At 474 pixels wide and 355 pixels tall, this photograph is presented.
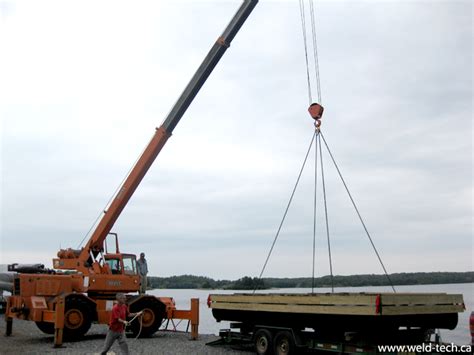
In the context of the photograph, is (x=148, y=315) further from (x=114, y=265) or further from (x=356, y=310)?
(x=356, y=310)

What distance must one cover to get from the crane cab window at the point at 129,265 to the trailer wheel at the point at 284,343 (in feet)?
22.1

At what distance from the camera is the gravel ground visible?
13.6m

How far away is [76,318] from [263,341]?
20.3 feet

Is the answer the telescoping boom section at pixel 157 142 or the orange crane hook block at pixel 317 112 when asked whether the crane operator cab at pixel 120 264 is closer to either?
the telescoping boom section at pixel 157 142

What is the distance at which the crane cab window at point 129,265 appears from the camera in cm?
1702

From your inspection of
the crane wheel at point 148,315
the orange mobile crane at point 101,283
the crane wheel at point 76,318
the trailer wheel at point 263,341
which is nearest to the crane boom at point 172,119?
the orange mobile crane at point 101,283

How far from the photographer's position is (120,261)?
55.5 feet

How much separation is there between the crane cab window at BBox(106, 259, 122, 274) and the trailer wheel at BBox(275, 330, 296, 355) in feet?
22.4

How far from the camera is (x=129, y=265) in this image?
17141 millimetres

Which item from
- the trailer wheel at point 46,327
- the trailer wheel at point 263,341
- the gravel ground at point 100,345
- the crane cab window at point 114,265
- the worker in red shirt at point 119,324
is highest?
the crane cab window at point 114,265

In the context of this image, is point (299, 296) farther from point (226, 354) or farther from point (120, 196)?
point (120, 196)

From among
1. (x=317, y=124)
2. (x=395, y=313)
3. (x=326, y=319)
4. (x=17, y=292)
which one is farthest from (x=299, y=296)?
(x=17, y=292)

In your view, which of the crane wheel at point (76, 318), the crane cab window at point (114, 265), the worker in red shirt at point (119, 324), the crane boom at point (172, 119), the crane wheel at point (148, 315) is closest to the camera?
the worker in red shirt at point (119, 324)

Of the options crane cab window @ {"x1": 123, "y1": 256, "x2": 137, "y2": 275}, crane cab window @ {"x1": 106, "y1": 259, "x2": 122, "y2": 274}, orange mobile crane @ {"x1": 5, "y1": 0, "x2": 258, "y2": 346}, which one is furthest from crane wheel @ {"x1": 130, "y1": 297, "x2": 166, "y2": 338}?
crane cab window @ {"x1": 106, "y1": 259, "x2": 122, "y2": 274}
